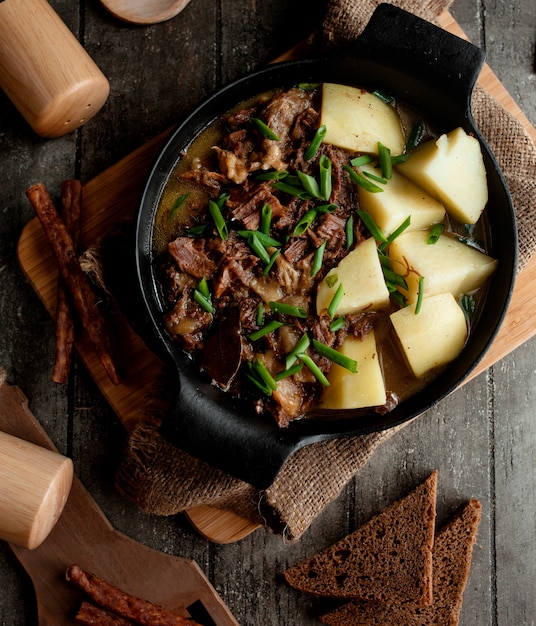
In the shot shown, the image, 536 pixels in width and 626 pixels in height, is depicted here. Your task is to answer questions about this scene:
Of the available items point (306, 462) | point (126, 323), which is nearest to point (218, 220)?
point (126, 323)

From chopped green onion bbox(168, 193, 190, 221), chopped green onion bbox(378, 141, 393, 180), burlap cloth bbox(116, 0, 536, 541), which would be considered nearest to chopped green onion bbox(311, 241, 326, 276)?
chopped green onion bbox(378, 141, 393, 180)

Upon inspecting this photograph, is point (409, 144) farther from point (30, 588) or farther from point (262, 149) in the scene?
point (30, 588)

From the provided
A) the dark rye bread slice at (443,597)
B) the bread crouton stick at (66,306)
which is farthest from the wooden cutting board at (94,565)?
the dark rye bread slice at (443,597)

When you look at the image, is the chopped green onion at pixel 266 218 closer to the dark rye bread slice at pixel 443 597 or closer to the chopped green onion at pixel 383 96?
the chopped green onion at pixel 383 96

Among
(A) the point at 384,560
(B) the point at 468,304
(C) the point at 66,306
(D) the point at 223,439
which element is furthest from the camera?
(A) the point at 384,560

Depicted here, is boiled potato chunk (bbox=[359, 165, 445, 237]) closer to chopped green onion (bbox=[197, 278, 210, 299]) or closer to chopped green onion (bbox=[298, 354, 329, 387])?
chopped green onion (bbox=[298, 354, 329, 387])

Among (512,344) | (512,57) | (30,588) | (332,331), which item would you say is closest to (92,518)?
(30,588)

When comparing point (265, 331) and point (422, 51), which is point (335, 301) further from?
point (422, 51)
